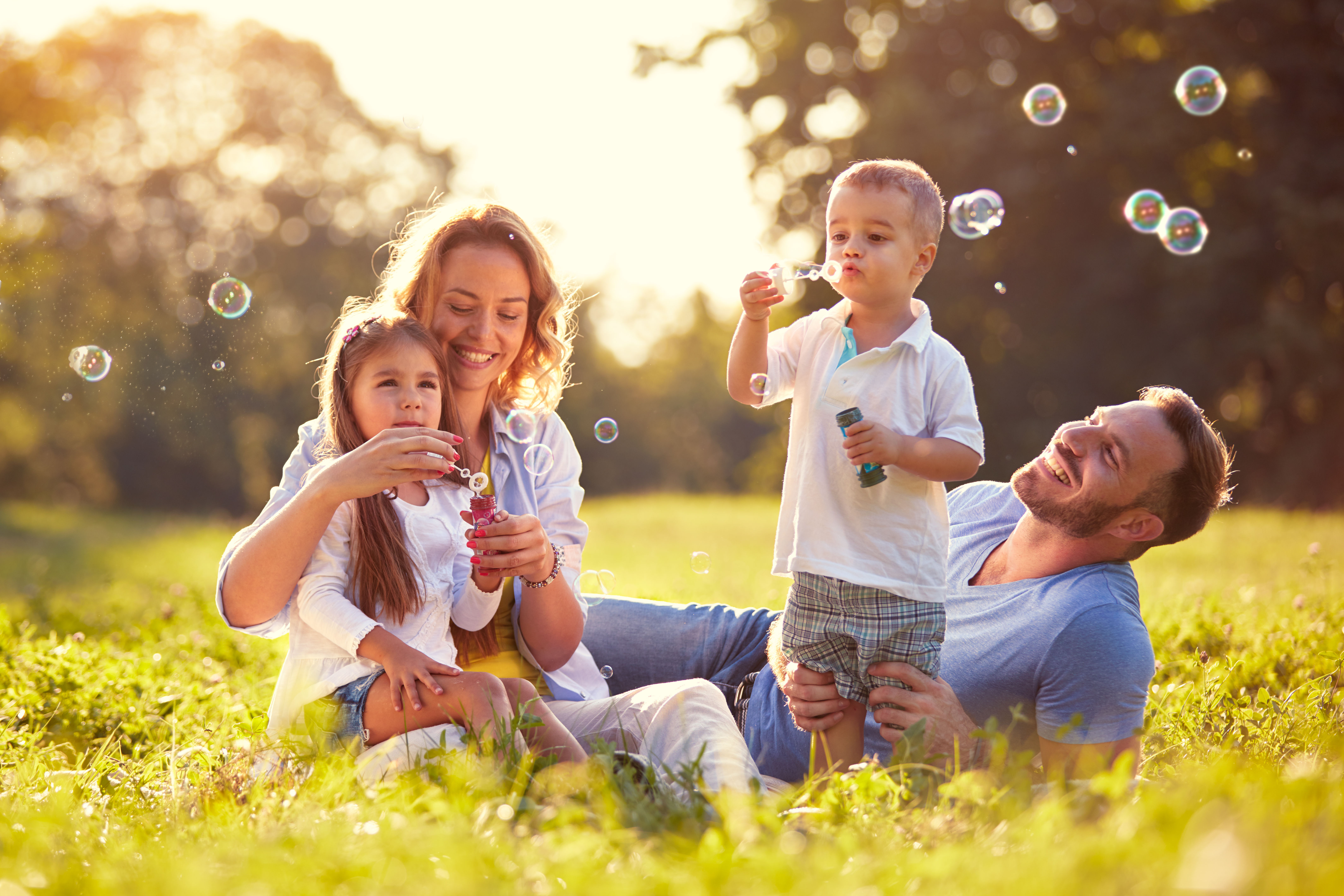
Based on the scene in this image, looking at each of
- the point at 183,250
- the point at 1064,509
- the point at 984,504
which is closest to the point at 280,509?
the point at 1064,509

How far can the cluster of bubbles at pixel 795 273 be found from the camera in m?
2.79

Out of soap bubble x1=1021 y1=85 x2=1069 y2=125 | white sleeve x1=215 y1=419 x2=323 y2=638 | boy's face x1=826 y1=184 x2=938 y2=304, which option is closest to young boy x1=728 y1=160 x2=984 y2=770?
boy's face x1=826 y1=184 x2=938 y2=304

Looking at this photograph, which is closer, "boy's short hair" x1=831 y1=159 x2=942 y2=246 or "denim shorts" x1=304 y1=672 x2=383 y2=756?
"denim shorts" x1=304 y1=672 x2=383 y2=756

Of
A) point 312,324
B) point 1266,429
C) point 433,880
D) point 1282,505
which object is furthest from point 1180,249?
point 312,324

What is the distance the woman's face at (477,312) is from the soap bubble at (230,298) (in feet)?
3.76

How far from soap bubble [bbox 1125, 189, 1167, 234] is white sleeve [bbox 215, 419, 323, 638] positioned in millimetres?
3376

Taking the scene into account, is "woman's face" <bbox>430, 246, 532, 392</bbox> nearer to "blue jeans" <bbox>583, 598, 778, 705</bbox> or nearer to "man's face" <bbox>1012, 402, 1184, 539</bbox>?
"blue jeans" <bbox>583, 598, 778, 705</bbox>

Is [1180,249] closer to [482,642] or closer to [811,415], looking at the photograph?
[811,415]

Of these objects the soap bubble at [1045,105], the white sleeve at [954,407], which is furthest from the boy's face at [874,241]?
the soap bubble at [1045,105]

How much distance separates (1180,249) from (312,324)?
22235 mm

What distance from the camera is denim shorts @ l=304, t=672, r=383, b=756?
8.51ft

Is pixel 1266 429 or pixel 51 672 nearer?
pixel 51 672

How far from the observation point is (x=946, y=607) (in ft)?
10.7

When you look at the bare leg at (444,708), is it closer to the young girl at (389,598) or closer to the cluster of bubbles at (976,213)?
the young girl at (389,598)
